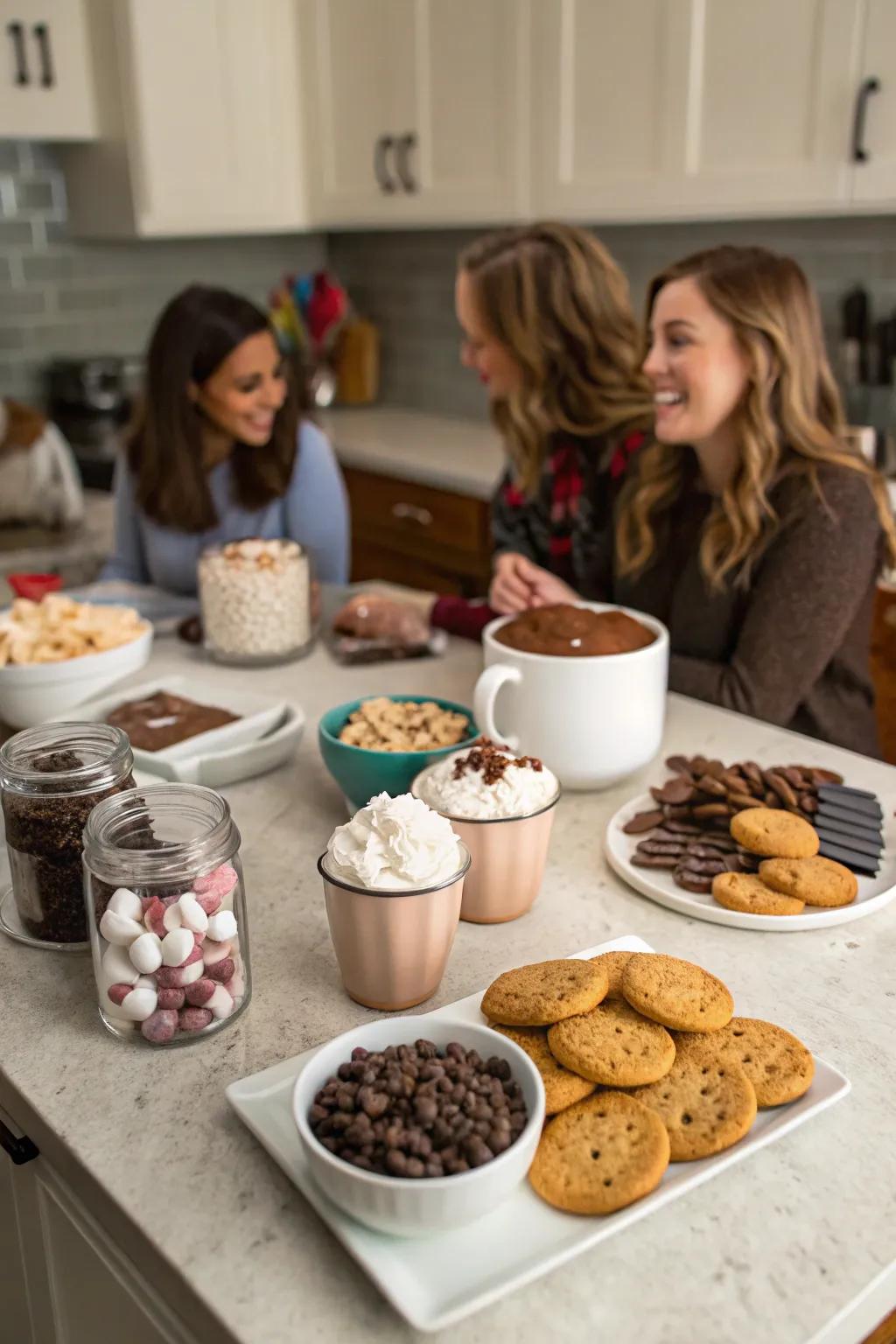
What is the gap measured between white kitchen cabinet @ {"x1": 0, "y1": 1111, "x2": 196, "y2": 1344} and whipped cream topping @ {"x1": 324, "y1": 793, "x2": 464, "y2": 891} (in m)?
0.29

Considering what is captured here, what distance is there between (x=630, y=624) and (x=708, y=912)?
0.39m

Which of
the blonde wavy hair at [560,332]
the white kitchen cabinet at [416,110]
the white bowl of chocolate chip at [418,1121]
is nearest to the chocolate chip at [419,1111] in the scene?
the white bowl of chocolate chip at [418,1121]

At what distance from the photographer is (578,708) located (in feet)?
3.94

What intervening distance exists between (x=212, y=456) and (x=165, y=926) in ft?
5.21

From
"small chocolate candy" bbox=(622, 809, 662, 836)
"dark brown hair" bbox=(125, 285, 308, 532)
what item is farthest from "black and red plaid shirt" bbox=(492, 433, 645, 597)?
"small chocolate candy" bbox=(622, 809, 662, 836)

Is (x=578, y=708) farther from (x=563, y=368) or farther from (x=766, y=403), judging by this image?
(x=563, y=368)

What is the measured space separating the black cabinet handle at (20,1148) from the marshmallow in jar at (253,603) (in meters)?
0.85

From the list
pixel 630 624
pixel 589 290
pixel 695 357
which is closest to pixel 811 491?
pixel 695 357

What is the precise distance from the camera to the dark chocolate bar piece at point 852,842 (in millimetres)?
1070

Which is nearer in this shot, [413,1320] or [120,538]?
[413,1320]

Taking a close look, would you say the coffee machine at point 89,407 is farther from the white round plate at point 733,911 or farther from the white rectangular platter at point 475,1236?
the white rectangular platter at point 475,1236

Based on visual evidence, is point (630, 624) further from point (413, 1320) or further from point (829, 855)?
point (413, 1320)

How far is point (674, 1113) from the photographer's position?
0.75m

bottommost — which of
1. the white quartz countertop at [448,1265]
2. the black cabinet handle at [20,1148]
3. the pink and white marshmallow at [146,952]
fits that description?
the black cabinet handle at [20,1148]
